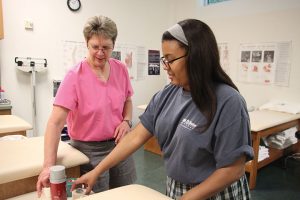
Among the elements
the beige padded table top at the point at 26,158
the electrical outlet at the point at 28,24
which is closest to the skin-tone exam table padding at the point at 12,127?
the beige padded table top at the point at 26,158

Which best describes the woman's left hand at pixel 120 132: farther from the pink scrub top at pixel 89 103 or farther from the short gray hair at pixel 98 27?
the short gray hair at pixel 98 27

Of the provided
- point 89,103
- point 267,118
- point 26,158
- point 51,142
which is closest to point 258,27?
point 267,118

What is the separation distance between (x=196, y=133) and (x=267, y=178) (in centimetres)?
250

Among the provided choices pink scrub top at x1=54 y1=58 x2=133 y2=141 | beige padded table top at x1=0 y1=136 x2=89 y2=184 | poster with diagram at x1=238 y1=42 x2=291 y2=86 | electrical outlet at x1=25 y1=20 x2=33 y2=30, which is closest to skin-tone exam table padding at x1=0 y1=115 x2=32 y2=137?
beige padded table top at x1=0 y1=136 x2=89 y2=184

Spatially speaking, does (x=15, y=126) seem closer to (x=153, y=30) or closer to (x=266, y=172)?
(x=266, y=172)

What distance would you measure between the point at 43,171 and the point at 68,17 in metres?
2.96

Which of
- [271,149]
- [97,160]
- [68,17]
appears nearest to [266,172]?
[271,149]

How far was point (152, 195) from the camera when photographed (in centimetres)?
84

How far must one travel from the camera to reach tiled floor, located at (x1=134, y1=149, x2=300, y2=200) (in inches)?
105

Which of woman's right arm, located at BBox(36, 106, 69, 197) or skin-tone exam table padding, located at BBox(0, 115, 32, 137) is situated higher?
woman's right arm, located at BBox(36, 106, 69, 197)

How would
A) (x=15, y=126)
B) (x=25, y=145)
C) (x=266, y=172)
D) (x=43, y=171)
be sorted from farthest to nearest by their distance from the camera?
(x=266, y=172), (x=15, y=126), (x=25, y=145), (x=43, y=171)

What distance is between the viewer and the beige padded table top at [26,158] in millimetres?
1019

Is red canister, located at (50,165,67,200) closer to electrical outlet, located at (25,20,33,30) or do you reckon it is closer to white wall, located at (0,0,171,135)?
white wall, located at (0,0,171,135)

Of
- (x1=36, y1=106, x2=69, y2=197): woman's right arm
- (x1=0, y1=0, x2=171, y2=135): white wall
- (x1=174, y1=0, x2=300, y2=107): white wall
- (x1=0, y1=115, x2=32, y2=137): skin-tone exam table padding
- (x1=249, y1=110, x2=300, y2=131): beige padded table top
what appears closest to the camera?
(x1=36, y1=106, x2=69, y2=197): woman's right arm
